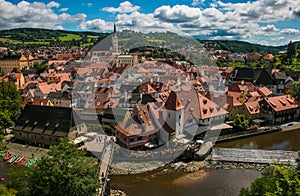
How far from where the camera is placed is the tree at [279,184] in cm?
1091

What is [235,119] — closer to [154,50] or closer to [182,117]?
[182,117]

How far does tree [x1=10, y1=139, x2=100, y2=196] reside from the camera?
14.1 meters

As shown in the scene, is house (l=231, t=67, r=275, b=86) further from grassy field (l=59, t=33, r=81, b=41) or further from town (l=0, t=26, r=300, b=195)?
grassy field (l=59, t=33, r=81, b=41)

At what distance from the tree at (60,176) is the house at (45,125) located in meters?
11.5

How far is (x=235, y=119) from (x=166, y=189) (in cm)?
1484

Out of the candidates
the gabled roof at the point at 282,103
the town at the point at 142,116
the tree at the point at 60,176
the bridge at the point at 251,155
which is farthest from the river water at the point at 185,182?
the gabled roof at the point at 282,103

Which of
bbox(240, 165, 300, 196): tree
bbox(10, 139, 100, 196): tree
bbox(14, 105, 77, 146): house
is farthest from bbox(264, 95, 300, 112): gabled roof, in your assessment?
bbox(10, 139, 100, 196): tree

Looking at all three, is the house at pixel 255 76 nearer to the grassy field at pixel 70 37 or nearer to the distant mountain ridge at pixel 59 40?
the distant mountain ridge at pixel 59 40

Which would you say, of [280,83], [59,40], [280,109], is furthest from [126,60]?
[59,40]

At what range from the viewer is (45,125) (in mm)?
27781

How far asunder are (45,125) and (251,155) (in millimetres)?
20571

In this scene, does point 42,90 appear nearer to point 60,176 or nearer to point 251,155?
point 60,176

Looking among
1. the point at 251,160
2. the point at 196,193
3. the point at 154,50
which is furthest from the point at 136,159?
the point at 154,50

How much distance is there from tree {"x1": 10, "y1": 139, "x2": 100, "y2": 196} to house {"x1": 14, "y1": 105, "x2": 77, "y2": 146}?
11.5m
